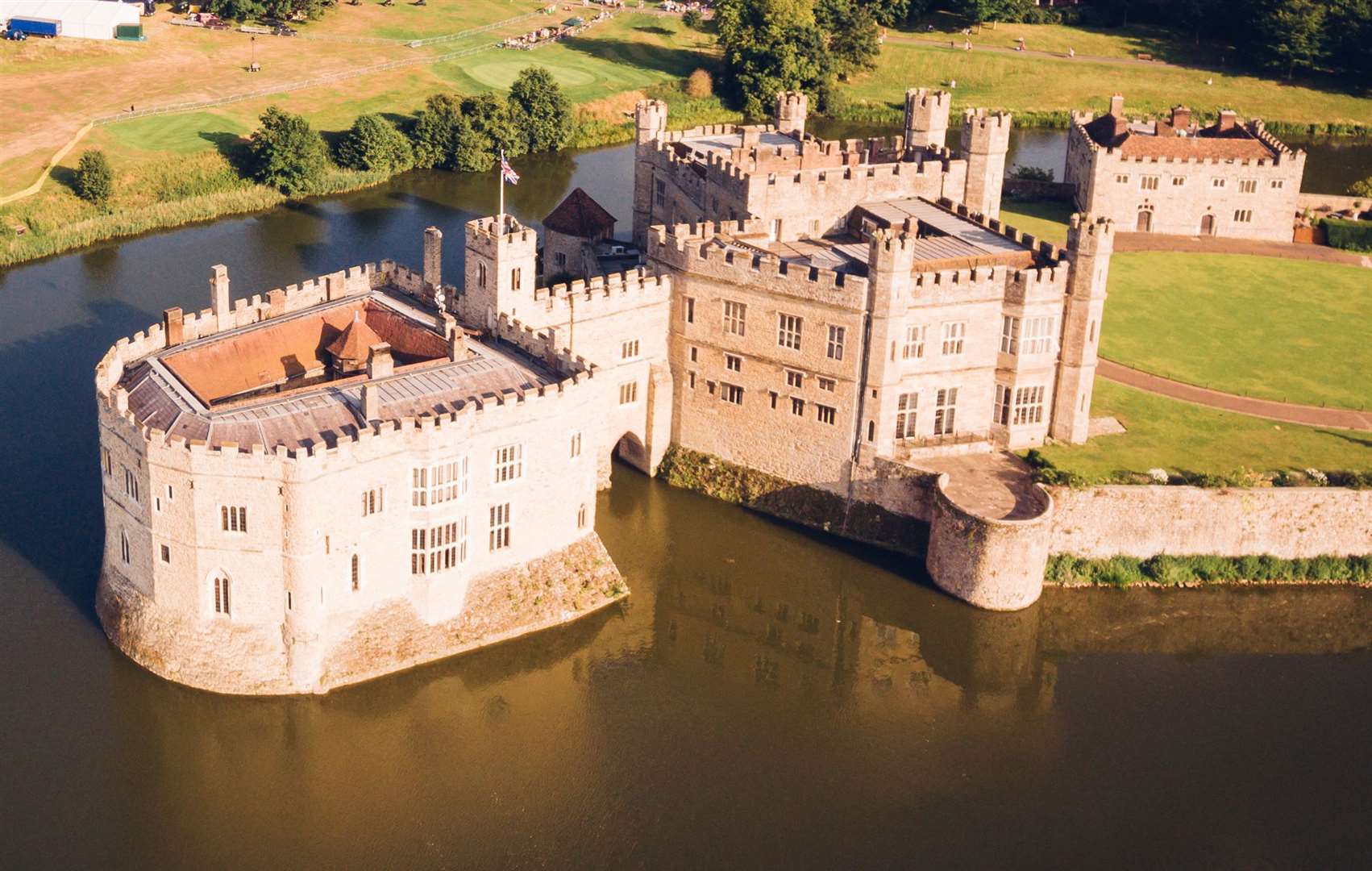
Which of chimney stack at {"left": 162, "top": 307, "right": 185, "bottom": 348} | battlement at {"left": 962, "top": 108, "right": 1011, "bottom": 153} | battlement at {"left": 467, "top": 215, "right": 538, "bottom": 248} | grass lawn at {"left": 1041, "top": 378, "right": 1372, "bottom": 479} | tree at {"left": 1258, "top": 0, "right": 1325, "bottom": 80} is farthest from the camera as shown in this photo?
tree at {"left": 1258, "top": 0, "right": 1325, "bottom": 80}

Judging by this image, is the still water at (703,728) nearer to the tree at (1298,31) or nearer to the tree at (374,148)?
the tree at (374,148)

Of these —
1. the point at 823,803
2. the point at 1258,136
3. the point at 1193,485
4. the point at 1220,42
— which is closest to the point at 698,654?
the point at 823,803

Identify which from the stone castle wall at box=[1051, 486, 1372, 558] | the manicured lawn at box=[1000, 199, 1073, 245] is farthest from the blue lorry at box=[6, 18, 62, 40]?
the stone castle wall at box=[1051, 486, 1372, 558]

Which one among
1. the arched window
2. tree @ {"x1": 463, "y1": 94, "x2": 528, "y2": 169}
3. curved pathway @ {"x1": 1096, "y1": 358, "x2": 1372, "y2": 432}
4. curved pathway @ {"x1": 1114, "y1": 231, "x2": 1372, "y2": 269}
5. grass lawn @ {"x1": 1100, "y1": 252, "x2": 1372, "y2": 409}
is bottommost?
the arched window

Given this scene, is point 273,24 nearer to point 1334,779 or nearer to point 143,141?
point 143,141

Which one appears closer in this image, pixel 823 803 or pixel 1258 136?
pixel 823 803

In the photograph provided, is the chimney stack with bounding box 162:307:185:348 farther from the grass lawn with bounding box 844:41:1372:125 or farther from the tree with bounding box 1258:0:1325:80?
the tree with bounding box 1258:0:1325:80
